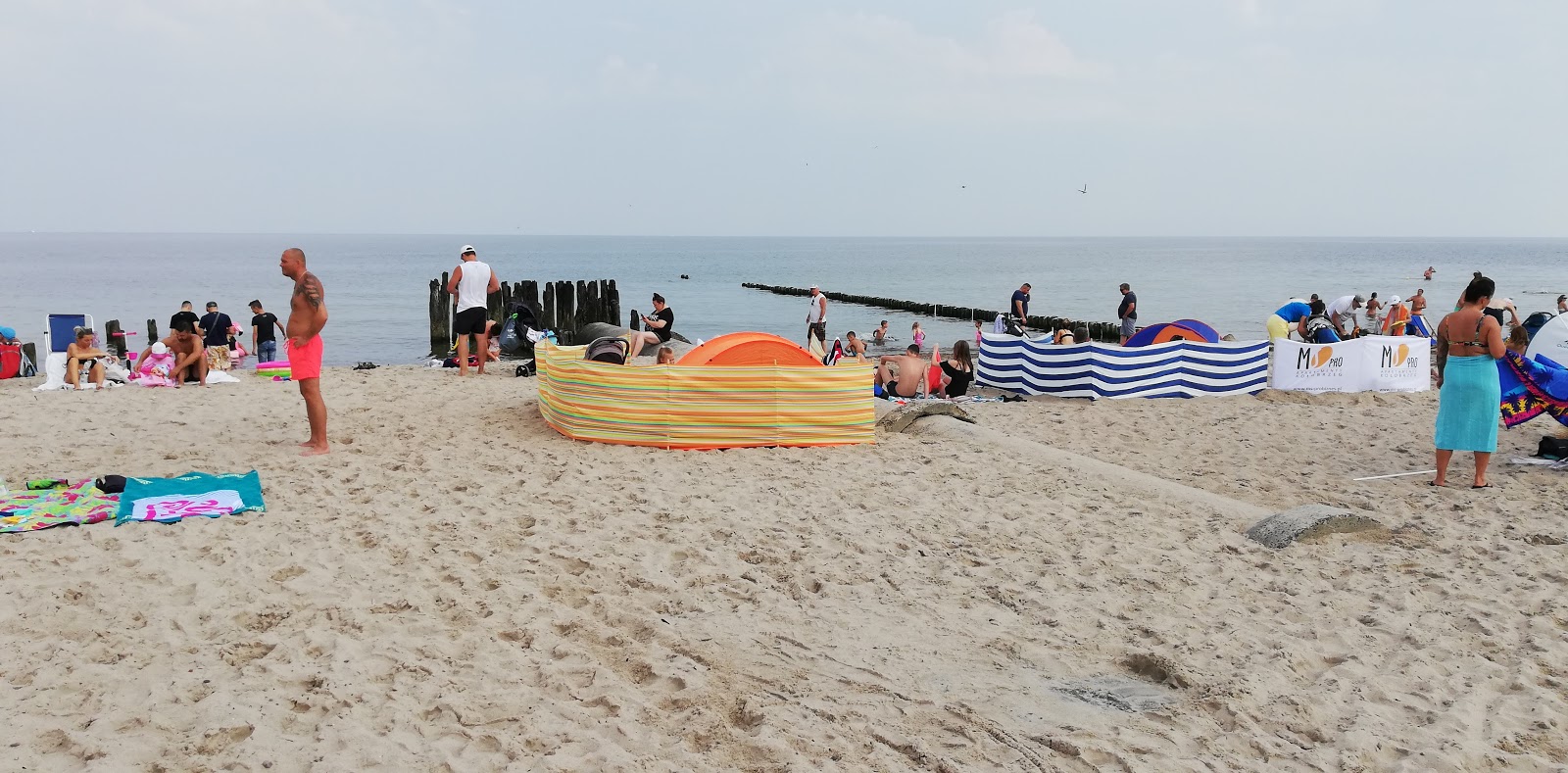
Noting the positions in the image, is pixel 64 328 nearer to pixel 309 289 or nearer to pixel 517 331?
pixel 517 331

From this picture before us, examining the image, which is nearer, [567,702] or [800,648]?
[567,702]

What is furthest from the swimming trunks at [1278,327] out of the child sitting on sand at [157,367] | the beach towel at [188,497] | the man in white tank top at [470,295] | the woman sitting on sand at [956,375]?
the child sitting on sand at [157,367]

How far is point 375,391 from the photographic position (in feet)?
34.6

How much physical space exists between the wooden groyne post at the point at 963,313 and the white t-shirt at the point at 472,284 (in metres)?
7.11

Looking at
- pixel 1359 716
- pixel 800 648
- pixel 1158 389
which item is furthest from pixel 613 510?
pixel 1158 389

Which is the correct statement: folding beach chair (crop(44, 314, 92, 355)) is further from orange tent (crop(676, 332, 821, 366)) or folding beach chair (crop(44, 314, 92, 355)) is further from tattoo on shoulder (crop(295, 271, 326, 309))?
orange tent (crop(676, 332, 821, 366))

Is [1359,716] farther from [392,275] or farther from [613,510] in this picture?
[392,275]

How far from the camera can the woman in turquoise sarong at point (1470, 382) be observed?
21.4 feet

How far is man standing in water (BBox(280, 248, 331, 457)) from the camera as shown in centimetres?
691

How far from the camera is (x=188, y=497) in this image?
576 cm

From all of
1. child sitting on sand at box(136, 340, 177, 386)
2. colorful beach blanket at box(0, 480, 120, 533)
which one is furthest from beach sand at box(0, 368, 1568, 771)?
child sitting on sand at box(136, 340, 177, 386)

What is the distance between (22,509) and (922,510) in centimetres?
495

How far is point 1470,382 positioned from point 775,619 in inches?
208

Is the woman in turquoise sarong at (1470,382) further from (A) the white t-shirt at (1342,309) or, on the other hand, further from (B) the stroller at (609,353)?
(A) the white t-shirt at (1342,309)
